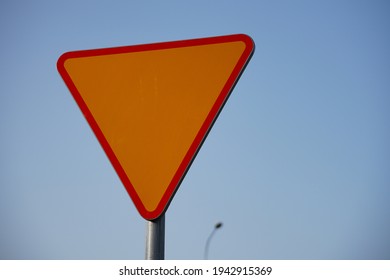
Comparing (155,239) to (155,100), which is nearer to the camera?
(155,239)

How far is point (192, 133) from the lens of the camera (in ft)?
4.28

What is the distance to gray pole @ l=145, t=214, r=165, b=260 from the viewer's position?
48.1 inches

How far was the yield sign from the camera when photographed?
1.29 m

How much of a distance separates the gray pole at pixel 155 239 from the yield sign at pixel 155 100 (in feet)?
0.08

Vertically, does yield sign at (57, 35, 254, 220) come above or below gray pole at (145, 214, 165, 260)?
above

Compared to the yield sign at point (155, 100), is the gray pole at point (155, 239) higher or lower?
lower

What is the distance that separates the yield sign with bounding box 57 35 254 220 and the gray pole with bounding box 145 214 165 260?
3 cm

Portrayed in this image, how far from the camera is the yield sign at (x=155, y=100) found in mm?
1290

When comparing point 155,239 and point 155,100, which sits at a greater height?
point 155,100

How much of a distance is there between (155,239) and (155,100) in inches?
17.6

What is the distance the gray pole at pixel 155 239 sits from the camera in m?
A: 1.22

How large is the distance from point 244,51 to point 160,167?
500mm

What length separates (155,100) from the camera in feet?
4.40

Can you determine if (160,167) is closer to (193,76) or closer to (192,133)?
(192,133)
